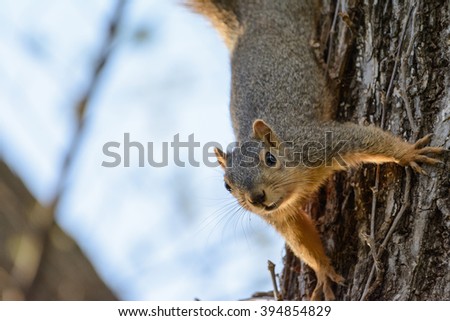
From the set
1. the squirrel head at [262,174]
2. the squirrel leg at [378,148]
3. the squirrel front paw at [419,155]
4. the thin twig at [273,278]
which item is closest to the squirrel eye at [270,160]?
the squirrel head at [262,174]

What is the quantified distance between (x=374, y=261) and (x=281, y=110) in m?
1.04

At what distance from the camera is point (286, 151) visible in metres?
3.77

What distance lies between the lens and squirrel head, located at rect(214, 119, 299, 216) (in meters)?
3.60

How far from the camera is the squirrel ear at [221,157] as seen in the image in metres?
3.90

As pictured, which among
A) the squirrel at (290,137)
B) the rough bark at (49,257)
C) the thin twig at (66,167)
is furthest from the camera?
the squirrel at (290,137)

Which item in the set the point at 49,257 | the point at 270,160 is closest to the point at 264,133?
the point at 270,160

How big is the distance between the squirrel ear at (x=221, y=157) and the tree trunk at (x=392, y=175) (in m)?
0.51

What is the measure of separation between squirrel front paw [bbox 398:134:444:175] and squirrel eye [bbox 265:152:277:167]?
0.67 metres

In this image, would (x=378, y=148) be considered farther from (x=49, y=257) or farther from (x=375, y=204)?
(x=49, y=257)

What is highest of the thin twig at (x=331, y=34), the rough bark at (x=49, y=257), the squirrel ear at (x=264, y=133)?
the thin twig at (x=331, y=34)

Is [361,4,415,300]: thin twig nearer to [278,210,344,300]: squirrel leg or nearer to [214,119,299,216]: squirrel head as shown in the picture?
[278,210,344,300]: squirrel leg

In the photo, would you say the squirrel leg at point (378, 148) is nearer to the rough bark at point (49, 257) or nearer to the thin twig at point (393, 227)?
the thin twig at point (393, 227)

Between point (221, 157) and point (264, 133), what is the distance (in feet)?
1.02
